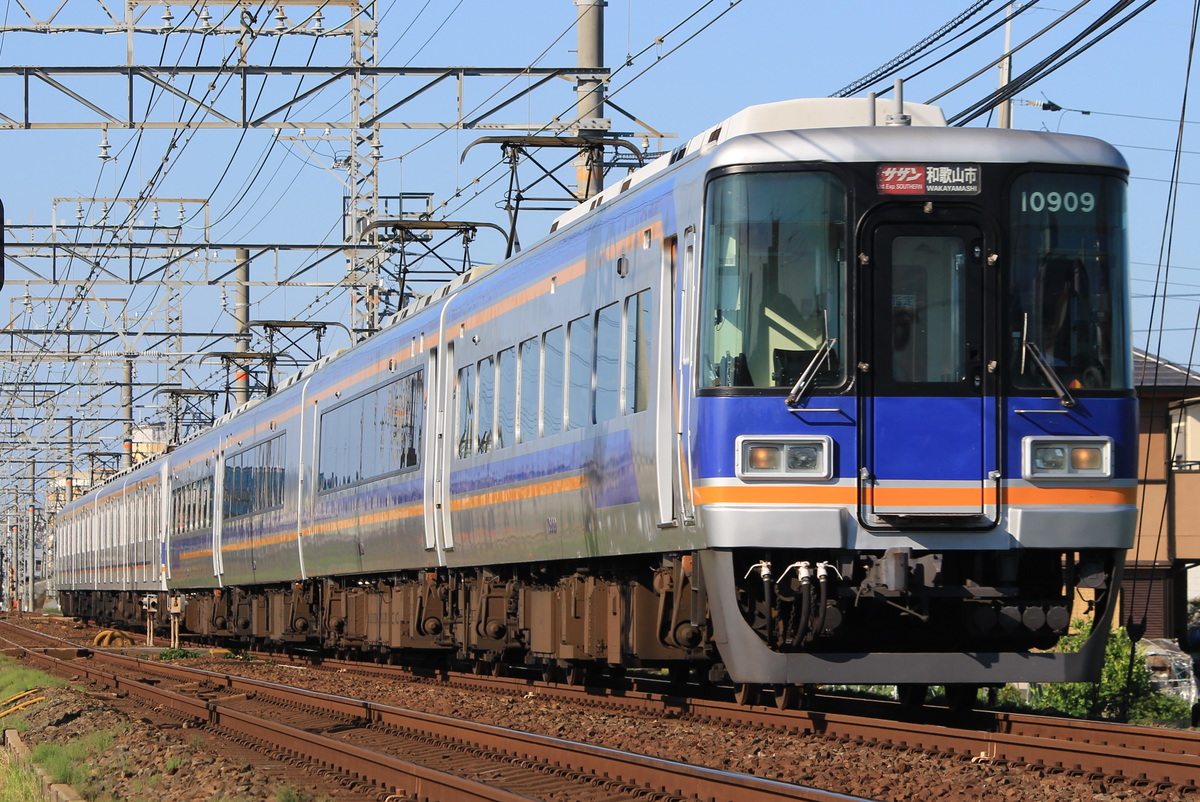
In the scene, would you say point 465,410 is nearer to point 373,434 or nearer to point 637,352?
point 373,434

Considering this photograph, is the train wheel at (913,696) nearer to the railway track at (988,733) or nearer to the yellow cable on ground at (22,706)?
the railway track at (988,733)

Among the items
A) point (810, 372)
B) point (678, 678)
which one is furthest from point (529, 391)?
point (810, 372)

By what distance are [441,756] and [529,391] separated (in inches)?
141

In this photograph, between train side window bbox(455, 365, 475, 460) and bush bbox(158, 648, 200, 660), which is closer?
train side window bbox(455, 365, 475, 460)

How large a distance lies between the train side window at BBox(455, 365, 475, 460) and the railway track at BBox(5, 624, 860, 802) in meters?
2.35

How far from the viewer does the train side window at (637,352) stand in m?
10.2

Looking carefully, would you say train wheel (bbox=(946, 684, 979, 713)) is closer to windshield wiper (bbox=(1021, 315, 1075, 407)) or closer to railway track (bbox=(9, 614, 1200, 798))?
railway track (bbox=(9, 614, 1200, 798))

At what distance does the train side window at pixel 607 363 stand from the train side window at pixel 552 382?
2.72 ft

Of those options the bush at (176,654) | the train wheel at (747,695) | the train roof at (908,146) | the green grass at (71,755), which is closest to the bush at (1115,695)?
the train wheel at (747,695)

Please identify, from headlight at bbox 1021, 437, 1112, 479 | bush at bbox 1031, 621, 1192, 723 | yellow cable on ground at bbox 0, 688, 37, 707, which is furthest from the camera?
yellow cable on ground at bbox 0, 688, 37, 707

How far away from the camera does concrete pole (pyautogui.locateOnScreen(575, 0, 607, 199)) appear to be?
17.0 metres

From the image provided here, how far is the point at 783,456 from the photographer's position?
8789 millimetres

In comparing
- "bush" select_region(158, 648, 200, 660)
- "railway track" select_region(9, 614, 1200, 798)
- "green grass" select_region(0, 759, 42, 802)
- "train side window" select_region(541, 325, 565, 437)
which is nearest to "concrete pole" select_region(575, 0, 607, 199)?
"train side window" select_region(541, 325, 565, 437)

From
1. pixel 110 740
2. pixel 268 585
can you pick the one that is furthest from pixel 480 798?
pixel 268 585
